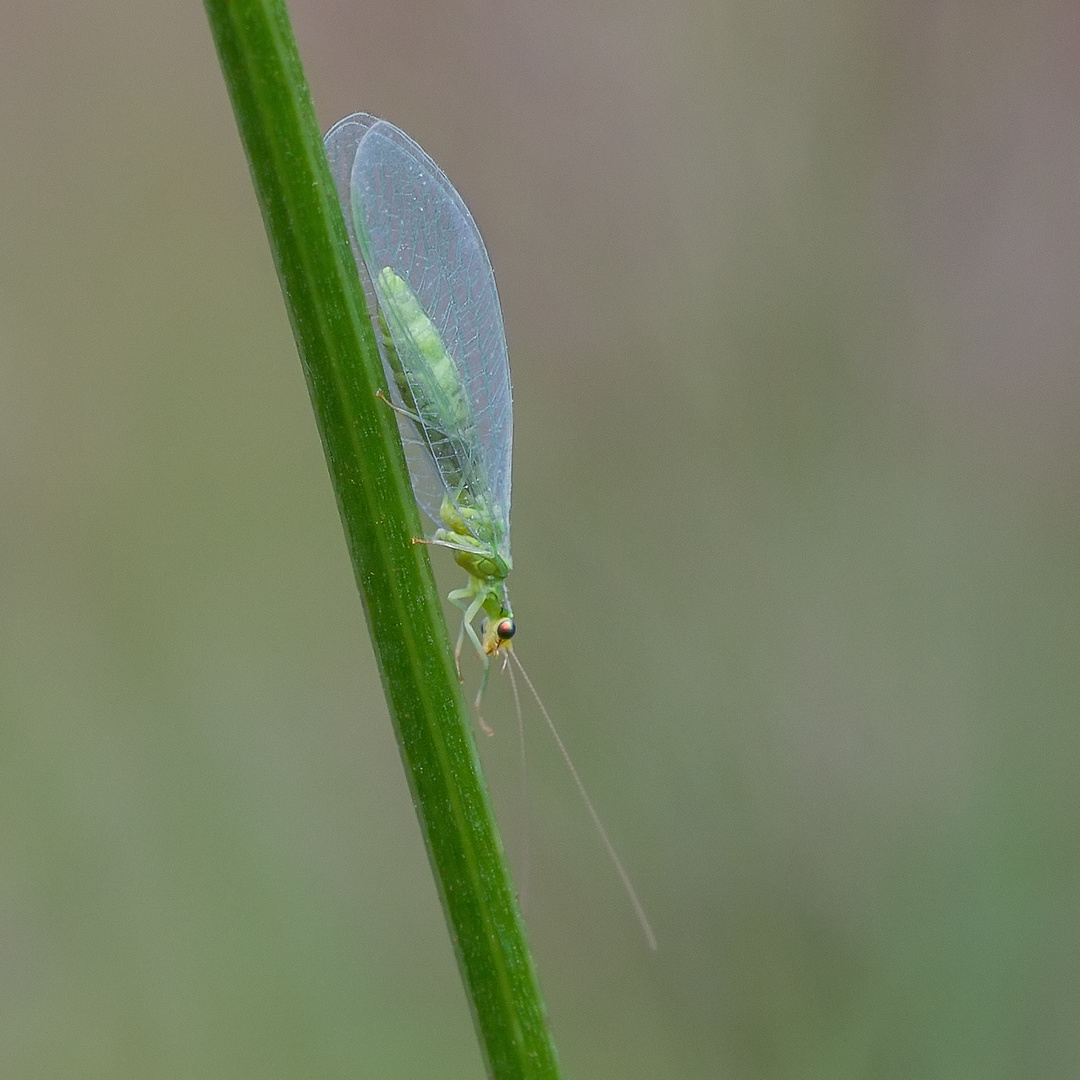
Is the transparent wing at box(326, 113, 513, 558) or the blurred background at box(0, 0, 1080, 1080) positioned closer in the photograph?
the transparent wing at box(326, 113, 513, 558)

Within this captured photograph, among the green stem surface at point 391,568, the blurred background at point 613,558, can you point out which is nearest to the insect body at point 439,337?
the green stem surface at point 391,568

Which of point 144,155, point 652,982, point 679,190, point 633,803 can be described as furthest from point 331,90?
point 652,982

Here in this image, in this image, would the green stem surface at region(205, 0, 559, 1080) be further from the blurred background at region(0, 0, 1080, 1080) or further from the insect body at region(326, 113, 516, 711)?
the blurred background at region(0, 0, 1080, 1080)

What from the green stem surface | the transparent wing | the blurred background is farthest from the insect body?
the blurred background

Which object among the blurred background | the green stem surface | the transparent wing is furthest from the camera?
the blurred background

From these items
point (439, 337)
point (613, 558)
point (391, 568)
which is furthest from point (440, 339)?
point (613, 558)

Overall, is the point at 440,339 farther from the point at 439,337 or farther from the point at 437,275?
the point at 437,275
